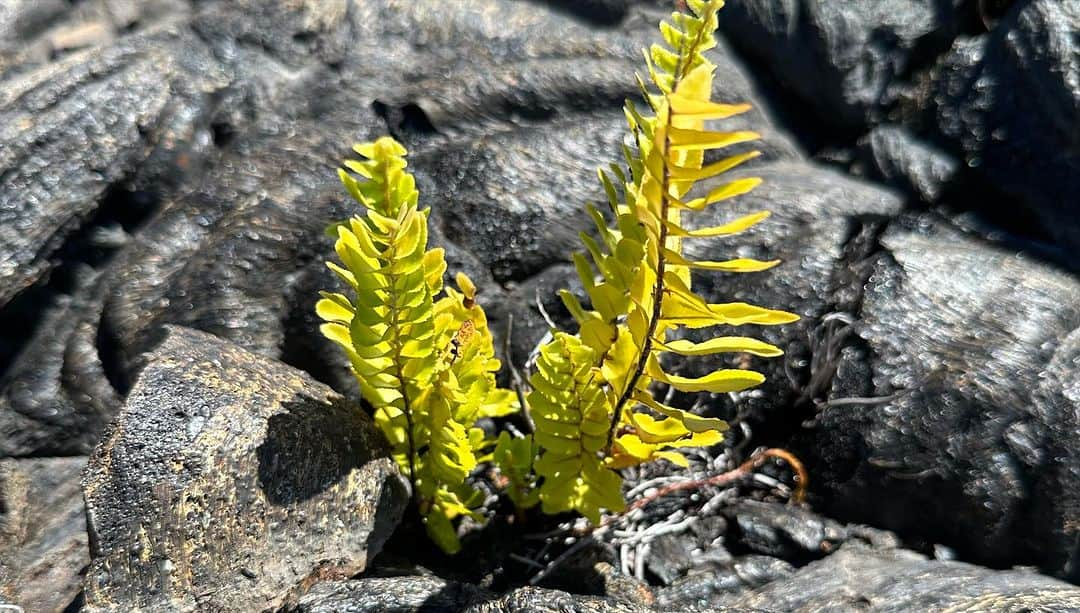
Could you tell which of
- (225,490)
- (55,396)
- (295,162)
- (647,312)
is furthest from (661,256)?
(55,396)

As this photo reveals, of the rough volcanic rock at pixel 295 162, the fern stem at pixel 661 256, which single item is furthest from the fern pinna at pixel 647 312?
the rough volcanic rock at pixel 295 162

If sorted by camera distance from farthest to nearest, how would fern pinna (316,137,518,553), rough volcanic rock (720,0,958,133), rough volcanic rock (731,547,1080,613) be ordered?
rough volcanic rock (720,0,958,133), rough volcanic rock (731,547,1080,613), fern pinna (316,137,518,553)

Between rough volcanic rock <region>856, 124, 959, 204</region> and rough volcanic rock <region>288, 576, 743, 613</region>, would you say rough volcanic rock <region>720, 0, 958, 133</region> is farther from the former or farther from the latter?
rough volcanic rock <region>288, 576, 743, 613</region>

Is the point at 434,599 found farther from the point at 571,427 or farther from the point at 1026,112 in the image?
the point at 1026,112

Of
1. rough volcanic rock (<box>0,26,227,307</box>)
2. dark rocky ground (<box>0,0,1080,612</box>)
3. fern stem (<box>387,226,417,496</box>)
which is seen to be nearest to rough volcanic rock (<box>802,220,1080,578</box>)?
dark rocky ground (<box>0,0,1080,612</box>)

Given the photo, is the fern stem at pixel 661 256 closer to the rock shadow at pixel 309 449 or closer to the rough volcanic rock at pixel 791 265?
the rock shadow at pixel 309 449
